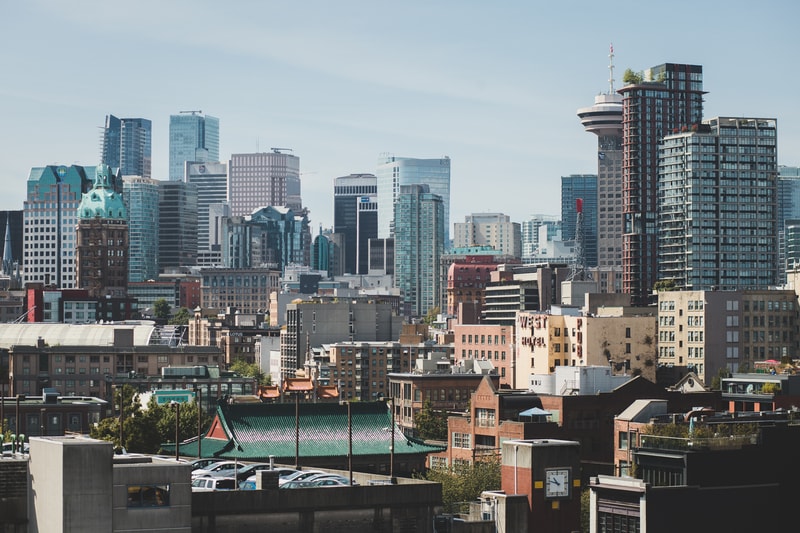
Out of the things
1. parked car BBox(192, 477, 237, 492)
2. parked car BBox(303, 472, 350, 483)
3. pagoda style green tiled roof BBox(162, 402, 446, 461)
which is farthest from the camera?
pagoda style green tiled roof BBox(162, 402, 446, 461)

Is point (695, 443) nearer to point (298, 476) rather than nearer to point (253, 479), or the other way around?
point (298, 476)

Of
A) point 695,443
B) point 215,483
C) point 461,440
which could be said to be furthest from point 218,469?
point 461,440

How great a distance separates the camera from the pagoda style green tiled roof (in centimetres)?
13400

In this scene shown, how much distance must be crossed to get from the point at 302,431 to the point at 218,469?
51983 mm

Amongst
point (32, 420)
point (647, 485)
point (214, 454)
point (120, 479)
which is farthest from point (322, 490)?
point (32, 420)

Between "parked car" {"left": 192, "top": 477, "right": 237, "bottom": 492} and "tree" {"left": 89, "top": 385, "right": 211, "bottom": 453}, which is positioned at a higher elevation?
"parked car" {"left": 192, "top": 477, "right": 237, "bottom": 492}

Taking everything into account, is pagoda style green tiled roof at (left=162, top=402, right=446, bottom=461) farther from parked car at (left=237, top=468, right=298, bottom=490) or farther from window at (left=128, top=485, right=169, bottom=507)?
window at (left=128, top=485, right=169, bottom=507)

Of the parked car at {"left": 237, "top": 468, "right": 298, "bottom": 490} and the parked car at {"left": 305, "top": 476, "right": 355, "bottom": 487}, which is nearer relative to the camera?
the parked car at {"left": 305, "top": 476, "right": 355, "bottom": 487}

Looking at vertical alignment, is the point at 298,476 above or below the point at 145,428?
above

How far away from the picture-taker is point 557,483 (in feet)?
281

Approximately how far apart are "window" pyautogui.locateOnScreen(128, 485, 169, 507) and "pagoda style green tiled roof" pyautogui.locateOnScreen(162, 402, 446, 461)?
65148 mm

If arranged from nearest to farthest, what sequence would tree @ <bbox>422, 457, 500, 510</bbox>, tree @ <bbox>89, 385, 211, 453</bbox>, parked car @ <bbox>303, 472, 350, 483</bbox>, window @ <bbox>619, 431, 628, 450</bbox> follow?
parked car @ <bbox>303, 472, 350, 483</bbox> < tree @ <bbox>422, 457, 500, 510</bbox> < window @ <bbox>619, 431, 628, 450</bbox> < tree @ <bbox>89, 385, 211, 453</bbox>

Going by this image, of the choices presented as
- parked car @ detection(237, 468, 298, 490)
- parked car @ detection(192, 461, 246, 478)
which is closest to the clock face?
parked car @ detection(237, 468, 298, 490)

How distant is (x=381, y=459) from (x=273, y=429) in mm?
9009
